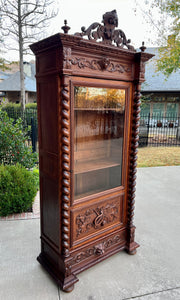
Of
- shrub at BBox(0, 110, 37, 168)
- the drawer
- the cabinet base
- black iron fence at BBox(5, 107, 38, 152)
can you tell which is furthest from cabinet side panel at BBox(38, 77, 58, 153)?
black iron fence at BBox(5, 107, 38, 152)

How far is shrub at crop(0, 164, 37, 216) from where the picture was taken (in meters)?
3.00

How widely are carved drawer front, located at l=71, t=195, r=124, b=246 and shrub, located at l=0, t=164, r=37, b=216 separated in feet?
4.62

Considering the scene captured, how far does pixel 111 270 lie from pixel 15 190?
1703 millimetres

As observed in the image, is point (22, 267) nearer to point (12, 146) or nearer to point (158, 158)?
point (12, 146)

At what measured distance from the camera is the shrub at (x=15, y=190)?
9.83 ft

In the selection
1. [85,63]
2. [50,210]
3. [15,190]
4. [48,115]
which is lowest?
[15,190]

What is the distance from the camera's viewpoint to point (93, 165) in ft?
6.96

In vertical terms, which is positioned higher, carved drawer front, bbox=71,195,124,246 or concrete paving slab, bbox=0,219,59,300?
carved drawer front, bbox=71,195,124,246

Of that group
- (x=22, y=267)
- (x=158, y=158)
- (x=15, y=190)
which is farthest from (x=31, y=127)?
(x=158, y=158)

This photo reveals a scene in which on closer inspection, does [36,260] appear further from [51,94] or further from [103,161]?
[51,94]

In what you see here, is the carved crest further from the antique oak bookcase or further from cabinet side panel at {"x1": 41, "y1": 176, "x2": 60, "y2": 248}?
cabinet side panel at {"x1": 41, "y1": 176, "x2": 60, "y2": 248}

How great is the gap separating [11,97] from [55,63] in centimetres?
1992

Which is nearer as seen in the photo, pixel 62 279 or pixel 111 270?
pixel 62 279

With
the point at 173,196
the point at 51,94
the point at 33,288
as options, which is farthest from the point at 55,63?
the point at 173,196
